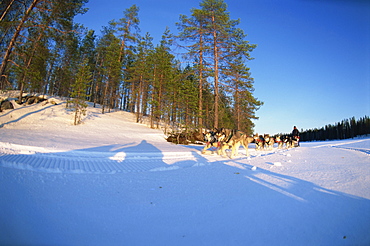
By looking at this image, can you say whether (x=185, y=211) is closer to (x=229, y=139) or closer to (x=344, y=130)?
(x=229, y=139)

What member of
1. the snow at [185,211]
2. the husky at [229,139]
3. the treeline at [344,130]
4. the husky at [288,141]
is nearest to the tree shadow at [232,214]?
the snow at [185,211]

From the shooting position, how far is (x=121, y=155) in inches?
292

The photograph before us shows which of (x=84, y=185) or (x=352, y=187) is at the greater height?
(x=352, y=187)

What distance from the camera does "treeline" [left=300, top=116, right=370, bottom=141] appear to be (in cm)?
2883

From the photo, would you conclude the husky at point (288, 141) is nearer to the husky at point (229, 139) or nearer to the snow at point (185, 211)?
the husky at point (229, 139)

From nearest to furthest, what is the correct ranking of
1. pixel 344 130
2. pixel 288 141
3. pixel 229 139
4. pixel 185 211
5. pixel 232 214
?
1. pixel 232 214
2. pixel 185 211
3. pixel 229 139
4. pixel 288 141
5. pixel 344 130

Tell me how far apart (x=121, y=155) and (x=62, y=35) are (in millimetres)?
10984

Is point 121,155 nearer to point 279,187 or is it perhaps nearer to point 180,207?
point 180,207

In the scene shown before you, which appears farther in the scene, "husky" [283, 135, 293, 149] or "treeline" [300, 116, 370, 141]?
"treeline" [300, 116, 370, 141]

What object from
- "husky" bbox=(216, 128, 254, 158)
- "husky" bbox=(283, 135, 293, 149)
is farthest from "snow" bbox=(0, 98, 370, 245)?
"husky" bbox=(283, 135, 293, 149)

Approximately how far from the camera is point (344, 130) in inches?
1272

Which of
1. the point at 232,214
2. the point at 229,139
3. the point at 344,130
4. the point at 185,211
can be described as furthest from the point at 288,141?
the point at 344,130

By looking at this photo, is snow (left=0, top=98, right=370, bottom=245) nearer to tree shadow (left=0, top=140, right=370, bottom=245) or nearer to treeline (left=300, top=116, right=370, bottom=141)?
tree shadow (left=0, top=140, right=370, bottom=245)

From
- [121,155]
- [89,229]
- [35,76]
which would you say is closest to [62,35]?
[35,76]
